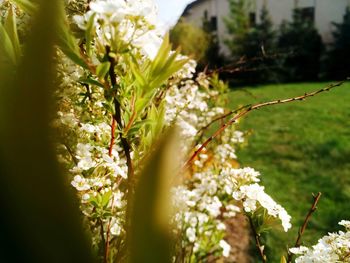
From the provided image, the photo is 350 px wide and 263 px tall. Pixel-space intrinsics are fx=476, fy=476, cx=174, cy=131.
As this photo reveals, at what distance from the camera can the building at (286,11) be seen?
25.5 metres

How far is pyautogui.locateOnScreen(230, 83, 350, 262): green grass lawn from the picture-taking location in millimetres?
5480

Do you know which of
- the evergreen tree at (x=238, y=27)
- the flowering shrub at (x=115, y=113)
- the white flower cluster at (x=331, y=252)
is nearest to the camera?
the flowering shrub at (x=115, y=113)

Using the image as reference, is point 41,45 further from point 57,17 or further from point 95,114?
point 95,114

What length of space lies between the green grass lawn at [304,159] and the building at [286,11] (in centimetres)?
1375

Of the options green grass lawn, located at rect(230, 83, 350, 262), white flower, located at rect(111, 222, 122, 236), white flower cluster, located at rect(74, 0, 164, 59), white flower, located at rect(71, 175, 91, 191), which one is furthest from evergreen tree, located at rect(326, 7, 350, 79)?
white flower cluster, located at rect(74, 0, 164, 59)

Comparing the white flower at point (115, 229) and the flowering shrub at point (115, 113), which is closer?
the flowering shrub at point (115, 113)

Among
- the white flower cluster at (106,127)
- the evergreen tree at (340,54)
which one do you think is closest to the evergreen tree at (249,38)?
the evergreen tree at (340,54)

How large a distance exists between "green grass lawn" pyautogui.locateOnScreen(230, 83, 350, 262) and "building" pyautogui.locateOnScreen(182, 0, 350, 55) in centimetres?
1375

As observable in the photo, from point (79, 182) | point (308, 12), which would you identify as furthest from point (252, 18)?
point (79, 182)

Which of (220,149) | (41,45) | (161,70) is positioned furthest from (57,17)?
(220,149)

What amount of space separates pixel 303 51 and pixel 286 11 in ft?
17.9

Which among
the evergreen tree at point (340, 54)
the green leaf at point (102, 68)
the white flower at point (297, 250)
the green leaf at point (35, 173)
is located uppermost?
the green leaf at point (35, 173)

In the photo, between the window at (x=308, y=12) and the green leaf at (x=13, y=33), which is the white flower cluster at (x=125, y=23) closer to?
the green leaf at (x=13, y=33)

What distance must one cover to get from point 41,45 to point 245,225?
5.51 metres
